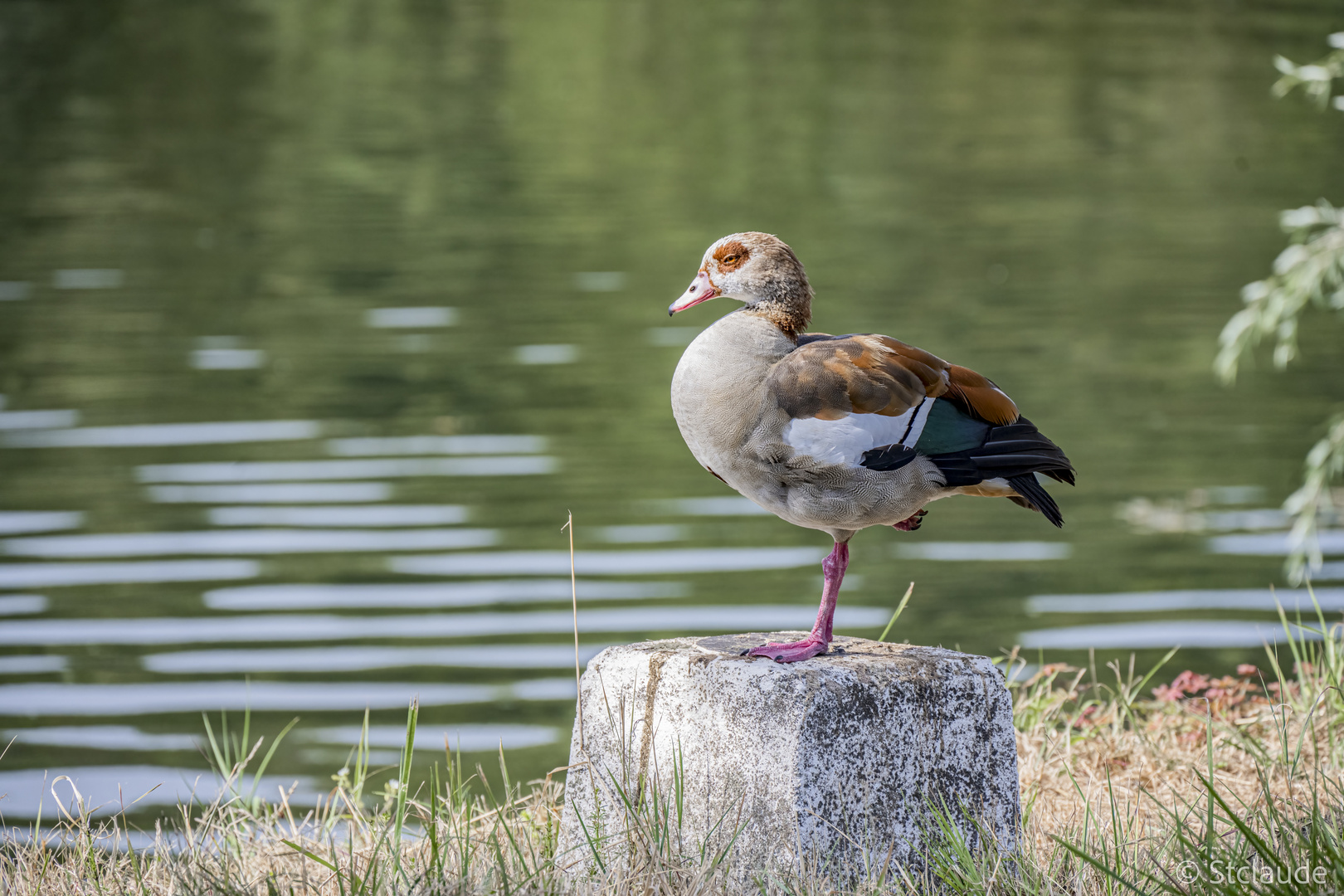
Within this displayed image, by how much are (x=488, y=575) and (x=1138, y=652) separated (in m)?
4.07

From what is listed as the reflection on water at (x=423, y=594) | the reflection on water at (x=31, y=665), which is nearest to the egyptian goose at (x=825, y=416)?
the reflection on water at (x=423, y=594)

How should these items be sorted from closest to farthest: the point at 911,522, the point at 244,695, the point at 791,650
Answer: the point at 791,650, the point at 911,522, the point at 244,695

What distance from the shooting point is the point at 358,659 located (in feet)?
31.1

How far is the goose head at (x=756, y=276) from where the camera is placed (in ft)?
13.1

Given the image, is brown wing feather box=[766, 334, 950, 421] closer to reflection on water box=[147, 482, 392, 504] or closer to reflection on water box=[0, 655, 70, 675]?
reflection on water box=[0, 655, 70, 675]

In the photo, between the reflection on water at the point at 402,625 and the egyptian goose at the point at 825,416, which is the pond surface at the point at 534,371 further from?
the egyptian goose at the point at 825,416

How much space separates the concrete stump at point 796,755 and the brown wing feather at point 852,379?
2.20ft

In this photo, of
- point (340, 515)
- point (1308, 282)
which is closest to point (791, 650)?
point (1308, 282)

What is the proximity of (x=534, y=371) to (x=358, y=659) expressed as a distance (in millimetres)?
6340

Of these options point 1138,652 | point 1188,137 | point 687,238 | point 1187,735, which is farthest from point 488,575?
point 1188,137

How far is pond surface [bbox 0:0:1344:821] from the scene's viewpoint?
956cm

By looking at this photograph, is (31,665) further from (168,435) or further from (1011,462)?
(1011,462)

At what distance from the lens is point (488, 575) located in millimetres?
10688

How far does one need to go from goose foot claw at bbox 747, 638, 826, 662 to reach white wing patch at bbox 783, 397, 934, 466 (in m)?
0.57
